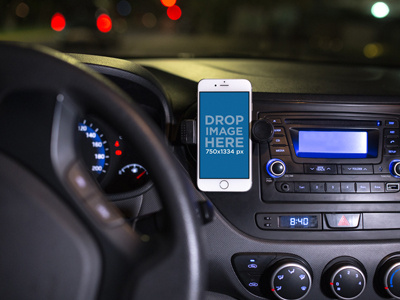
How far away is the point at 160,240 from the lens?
989mm

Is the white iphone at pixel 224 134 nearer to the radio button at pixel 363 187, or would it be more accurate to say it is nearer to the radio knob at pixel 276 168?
the radio knob at pixel 276 168

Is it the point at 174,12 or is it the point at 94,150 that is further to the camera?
the point at 174,12

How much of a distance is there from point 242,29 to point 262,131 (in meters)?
17.5

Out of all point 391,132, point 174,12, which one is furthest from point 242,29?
point 391,132

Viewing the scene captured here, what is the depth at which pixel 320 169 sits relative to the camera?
5.33 ft

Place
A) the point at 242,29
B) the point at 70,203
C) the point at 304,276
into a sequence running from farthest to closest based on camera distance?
the point at 242,29, the point at 304,276, the point at 70,203

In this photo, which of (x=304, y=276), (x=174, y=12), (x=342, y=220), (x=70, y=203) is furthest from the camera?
(x=174, y=12)

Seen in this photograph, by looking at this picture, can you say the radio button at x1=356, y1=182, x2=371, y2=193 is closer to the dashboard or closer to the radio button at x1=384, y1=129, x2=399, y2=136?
the dashboard

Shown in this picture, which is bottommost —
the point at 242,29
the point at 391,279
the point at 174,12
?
the point at 391,279

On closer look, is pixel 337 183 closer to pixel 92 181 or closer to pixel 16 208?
pixel 92 181

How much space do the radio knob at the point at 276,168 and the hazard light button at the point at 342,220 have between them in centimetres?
20

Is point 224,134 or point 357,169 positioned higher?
point 224,134

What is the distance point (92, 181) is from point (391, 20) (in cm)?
1043

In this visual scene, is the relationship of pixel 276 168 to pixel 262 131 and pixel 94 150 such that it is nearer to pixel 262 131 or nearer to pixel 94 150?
pixel 262 131
